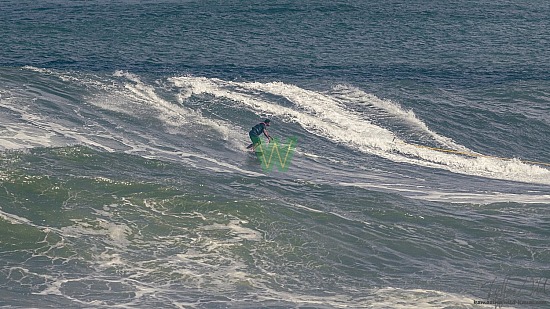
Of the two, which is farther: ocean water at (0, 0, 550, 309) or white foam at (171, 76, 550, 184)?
white foam at (171, 76, 550, 184)

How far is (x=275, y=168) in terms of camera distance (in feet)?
106

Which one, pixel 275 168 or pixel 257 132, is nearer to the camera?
pixel 275 168

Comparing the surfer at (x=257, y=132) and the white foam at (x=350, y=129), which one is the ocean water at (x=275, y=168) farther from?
the surfer at (x=257, y=132)

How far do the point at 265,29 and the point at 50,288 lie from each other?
37.2 meters

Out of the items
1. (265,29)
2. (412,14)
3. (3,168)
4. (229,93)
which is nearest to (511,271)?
(3,168)

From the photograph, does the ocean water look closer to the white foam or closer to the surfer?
the white foam

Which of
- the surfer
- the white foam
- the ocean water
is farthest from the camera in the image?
the white foam

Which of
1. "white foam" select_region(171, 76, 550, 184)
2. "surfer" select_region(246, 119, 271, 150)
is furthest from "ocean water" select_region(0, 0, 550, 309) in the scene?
"surfer" select_region(246, 119, 271, 150)

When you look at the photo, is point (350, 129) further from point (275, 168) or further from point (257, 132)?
point (275, 168)

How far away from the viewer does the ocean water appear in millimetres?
22703

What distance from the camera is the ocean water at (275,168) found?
2270cm

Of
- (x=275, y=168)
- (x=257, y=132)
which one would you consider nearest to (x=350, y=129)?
(x=257, y=132)

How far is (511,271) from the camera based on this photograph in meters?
23.6

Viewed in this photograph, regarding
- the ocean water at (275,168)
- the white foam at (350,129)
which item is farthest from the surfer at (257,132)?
the white foam at (350,129)
